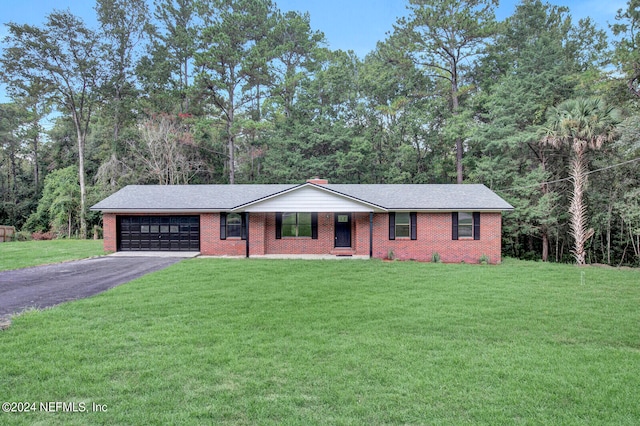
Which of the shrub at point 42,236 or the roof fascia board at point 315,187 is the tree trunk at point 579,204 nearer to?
the roof fascia board at point 315,187

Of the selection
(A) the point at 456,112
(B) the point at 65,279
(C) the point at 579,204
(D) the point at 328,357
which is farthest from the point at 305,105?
(D) the point at 328,357

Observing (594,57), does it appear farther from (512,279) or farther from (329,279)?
(329,279)

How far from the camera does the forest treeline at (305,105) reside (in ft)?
74.4

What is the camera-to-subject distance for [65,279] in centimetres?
1085

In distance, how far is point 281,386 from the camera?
424 centimetres

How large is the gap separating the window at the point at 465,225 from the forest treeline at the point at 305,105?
19.6 feet

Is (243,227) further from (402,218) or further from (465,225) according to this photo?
(465,225)

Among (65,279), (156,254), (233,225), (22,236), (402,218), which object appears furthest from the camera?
(22,236)

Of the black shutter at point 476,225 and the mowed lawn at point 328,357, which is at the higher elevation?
the black shutter at point 476,225

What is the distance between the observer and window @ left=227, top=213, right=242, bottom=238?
17797mm

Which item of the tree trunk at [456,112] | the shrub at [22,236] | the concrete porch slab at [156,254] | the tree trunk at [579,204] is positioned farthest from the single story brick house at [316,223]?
the shrub at [22,236]

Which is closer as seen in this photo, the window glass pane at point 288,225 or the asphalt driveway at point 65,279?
the asphalt driveway at point 65,279

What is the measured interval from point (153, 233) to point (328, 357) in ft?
52.2

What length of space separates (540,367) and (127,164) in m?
31.6
